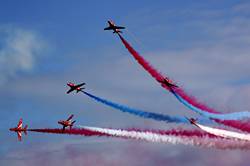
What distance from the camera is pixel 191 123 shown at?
114750 millimetres

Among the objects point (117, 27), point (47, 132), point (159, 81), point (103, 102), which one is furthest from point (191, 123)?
point (47, 132)

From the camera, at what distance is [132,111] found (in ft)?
393

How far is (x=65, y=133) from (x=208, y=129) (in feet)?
135

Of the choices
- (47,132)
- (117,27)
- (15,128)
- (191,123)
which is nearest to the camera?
(191,123)

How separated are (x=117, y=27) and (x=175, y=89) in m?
22.3

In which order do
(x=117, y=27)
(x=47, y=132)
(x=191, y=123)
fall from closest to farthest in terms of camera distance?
1. (x=191, y=123)
2. (x=117, y=27)
3. (x=47, y=132)

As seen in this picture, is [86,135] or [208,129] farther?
[86,135]

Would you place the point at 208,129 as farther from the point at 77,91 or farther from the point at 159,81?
the point at 77,91

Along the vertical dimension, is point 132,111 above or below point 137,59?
below

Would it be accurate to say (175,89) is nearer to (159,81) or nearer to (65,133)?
(159,81)

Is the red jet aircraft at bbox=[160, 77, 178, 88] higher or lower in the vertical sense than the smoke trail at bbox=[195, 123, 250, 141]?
higher

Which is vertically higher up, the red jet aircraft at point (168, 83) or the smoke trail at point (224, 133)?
the red jet aircraft at point (168, 83)

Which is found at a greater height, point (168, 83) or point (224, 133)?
point (168, 83)

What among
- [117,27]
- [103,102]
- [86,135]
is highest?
[117,27]
